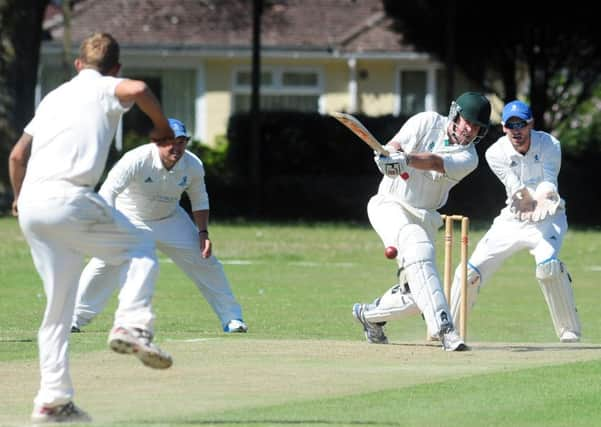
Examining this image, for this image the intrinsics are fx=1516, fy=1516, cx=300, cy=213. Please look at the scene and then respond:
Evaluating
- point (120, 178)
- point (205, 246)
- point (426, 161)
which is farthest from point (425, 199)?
point (120, 178)

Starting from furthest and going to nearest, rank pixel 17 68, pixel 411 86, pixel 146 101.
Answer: pixel 411 86 < pixel 17 68 < pixel 146 101

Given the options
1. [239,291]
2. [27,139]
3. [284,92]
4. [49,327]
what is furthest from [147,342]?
[284,92]

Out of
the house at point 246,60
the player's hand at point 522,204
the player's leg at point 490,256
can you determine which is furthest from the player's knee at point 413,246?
the house at point 246,60

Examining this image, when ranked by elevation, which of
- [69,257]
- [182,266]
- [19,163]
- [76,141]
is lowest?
[182,266]

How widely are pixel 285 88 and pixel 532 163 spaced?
24.6 m

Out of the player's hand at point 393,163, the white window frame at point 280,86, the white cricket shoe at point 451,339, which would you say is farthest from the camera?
the white window frame at point 280,86

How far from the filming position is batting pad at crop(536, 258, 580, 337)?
447 inches

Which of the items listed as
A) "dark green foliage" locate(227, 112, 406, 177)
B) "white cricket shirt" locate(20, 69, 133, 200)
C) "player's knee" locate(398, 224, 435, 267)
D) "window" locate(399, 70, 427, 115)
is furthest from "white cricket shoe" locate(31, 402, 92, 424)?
"window" locate(399, 70, 427, 115)

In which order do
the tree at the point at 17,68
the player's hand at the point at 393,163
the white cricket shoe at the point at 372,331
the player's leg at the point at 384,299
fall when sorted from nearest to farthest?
the player's hand at the point at 393,163, the player's leg at the point at 384,299, the white cricket shoe at the point at 372,331, the tree at the point at 17,68

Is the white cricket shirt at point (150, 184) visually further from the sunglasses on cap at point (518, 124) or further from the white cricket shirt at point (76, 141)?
Result: the white cricket shirt at point (76, 141)

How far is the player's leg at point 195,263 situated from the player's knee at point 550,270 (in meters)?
2.39

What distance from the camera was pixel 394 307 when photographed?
1103cm

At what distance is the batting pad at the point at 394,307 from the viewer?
11.0m

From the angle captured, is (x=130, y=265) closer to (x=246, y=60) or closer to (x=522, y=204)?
(x=522, y=204)
